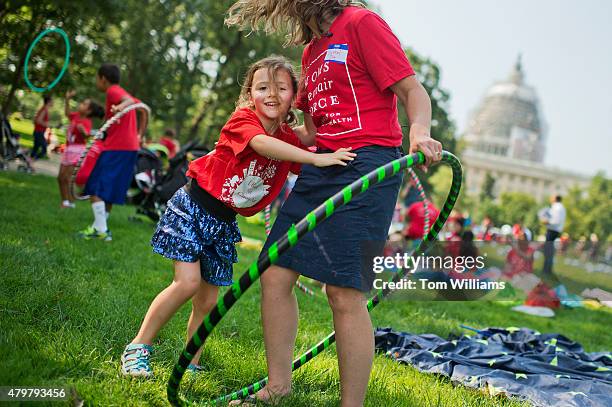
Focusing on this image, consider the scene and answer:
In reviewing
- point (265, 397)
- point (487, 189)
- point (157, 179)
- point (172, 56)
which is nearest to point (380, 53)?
point (265, 397)

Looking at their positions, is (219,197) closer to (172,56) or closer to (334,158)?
(334,158)

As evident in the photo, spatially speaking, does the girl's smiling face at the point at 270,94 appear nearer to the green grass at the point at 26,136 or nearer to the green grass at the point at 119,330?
the green grass at the point at 119,330

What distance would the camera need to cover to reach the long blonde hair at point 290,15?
3.10 metres

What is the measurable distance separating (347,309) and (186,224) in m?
0.99

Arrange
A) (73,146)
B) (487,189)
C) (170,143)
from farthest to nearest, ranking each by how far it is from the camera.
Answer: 1. (487,189)
2. (170,143)
3. (73,146)

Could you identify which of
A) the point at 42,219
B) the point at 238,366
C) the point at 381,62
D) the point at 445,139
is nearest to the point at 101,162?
the point at 42,219

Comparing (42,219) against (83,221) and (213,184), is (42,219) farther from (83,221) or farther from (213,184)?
(213,184)

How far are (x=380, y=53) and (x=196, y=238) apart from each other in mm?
1350

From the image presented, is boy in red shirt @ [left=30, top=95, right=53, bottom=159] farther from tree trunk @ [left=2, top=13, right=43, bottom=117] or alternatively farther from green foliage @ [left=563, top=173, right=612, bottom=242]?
green foliage @ [left=563, top=173, right=612, bottom=242]

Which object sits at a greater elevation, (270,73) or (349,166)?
(270,73)

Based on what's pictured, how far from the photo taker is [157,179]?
33.9 feet

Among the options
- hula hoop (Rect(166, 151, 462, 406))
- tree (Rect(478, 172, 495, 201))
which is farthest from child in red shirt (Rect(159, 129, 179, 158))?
tree (Rect(478, 172, 495, 201))

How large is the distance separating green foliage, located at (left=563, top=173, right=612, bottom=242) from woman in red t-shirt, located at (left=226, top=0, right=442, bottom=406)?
6426cm

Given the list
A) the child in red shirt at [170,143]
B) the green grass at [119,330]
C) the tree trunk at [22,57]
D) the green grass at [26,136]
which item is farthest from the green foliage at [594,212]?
the green grass at [119,330]
